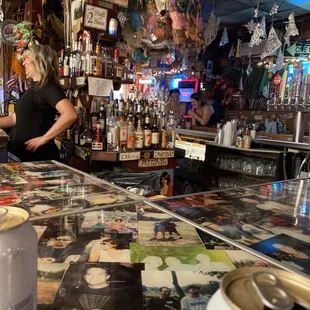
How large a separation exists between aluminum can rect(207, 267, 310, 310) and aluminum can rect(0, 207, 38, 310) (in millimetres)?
261

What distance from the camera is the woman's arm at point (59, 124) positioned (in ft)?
8.64

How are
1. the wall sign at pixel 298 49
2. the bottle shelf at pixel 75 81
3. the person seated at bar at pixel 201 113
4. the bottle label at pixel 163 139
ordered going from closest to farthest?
the bottle shelf at pixel 75 81, the bottle label at pixel 163 139, the person seated at bar at pixel 201 113, the wall sign at pixel 298 49

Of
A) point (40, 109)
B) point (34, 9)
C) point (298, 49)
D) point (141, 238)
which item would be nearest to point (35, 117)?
point (40, 109)

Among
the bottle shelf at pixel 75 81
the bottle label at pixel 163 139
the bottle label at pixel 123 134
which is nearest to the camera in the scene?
the bottle label at pixel 123 134

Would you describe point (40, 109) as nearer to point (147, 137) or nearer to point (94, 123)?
point (94, 123)

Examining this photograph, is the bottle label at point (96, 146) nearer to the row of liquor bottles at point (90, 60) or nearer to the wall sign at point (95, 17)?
the row of liquor bottles at point (90, 60)

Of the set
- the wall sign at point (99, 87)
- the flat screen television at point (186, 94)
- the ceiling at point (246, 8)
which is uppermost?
the ceiling at point (246, 8)

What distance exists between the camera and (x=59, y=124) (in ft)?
8.71

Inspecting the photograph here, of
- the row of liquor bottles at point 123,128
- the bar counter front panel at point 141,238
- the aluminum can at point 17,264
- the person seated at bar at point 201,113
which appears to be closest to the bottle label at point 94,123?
the row of liquor bottles at point 123,128

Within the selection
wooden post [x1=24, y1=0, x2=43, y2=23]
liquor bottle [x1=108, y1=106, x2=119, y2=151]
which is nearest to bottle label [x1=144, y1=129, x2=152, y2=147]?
liquor bottle [x1=108, y1=106, x2=119, y2=151]

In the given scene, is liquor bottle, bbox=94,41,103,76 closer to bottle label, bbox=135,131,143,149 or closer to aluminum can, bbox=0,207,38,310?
bottle label, bbox=135,131,143,149

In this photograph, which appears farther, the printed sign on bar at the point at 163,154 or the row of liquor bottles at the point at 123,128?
the printed sign on bar at the point at 163,154

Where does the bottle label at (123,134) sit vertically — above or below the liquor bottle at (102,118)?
below

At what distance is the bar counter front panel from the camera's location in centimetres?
72
